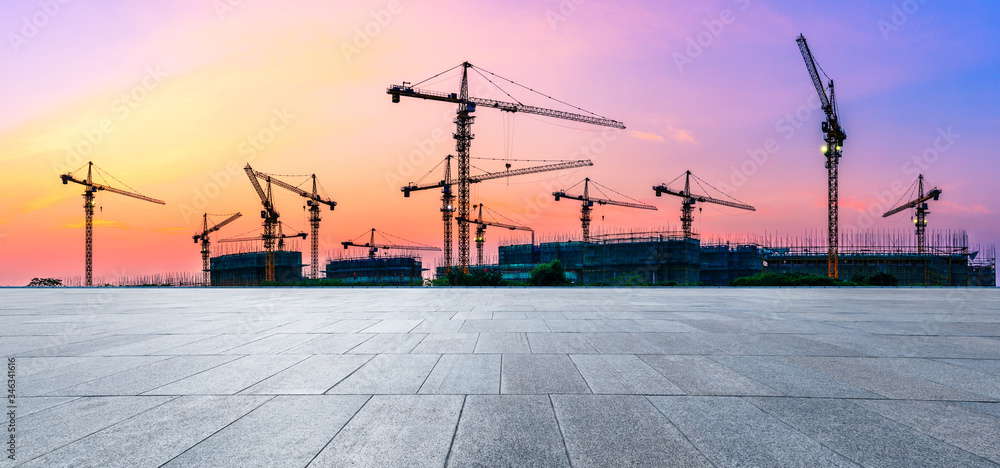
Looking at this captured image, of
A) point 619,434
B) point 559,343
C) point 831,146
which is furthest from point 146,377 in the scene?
point 831,146

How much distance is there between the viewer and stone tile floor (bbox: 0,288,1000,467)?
14.9ft

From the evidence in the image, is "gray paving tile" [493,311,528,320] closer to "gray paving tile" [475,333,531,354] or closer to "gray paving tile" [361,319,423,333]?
"gray paving tile" [361,319,423,333]

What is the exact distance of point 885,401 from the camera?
20.5 feet

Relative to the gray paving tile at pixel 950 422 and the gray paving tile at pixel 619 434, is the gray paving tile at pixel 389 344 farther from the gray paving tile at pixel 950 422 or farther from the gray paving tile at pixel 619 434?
the gray paving tile at pixel 950 422

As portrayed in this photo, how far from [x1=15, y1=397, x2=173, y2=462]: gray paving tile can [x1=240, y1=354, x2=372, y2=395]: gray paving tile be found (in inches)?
46.5

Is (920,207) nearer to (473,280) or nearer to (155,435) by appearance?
(473,280)

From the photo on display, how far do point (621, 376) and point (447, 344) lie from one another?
4.13 metres

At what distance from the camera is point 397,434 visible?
196 inches

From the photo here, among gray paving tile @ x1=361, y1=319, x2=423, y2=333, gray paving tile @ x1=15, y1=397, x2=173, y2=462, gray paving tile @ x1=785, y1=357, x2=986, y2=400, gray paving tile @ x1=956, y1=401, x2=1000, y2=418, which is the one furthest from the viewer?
gray paving tile @ x1=361, y1=319, x2=423, y2=333

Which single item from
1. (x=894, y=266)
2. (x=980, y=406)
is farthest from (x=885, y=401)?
(x=894, y=266)

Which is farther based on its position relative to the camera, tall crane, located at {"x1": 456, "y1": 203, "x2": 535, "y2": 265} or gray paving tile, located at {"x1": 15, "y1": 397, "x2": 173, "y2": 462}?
tall crane, located at {"x1": 456, "y1": 203, "x2": 535, "y2": 265}

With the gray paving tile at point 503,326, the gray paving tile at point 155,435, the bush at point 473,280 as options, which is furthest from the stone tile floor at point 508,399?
the bush at point 473,280

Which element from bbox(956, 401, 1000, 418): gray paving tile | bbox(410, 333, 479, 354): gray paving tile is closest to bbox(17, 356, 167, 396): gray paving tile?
bbox(410, 333, 479, 354): gray paving tile

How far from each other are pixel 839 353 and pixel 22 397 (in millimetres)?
12229
